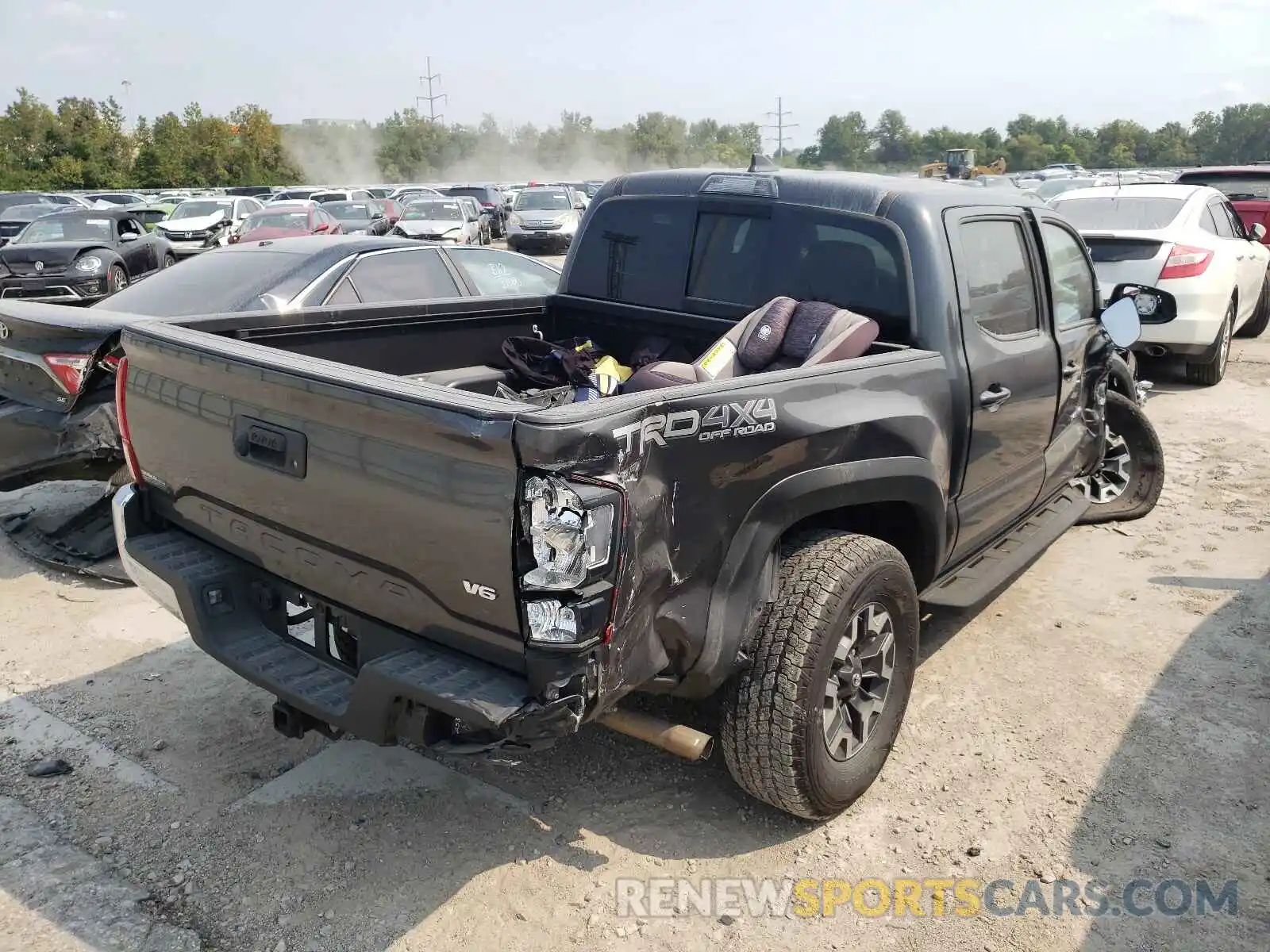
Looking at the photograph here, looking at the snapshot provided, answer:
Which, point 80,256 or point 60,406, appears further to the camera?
point 80,256

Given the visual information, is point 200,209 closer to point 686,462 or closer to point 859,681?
point 859,681

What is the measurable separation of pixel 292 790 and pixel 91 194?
34997mm

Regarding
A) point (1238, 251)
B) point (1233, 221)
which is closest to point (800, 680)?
point (1238, 251)

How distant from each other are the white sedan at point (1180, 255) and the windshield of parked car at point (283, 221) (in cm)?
1171

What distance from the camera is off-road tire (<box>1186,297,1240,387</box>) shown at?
920 centimetres

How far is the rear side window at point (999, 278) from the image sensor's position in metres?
3.70

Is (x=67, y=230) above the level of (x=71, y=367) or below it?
above

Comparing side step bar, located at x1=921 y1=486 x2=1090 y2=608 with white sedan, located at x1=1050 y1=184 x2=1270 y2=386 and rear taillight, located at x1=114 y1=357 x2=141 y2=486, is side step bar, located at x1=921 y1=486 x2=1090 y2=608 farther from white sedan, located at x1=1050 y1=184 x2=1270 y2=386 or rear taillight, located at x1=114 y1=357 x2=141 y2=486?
white sedan, located at x1=1050 y1=184 x2=1270 y2=386

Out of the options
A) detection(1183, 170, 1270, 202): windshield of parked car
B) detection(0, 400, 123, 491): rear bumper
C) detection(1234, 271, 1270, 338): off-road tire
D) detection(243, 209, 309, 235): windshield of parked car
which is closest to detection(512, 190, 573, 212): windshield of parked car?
detection(243, 209, 309, 235): windshield of parked car

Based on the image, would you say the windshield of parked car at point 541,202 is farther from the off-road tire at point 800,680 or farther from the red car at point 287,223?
the off-road tire at point 800,680

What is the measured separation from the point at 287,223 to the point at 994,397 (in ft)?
48.9

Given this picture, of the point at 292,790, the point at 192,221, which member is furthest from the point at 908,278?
the point at 192,221

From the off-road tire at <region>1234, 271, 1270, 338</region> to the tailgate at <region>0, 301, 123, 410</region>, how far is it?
12148mm

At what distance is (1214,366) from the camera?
9.28 metres
